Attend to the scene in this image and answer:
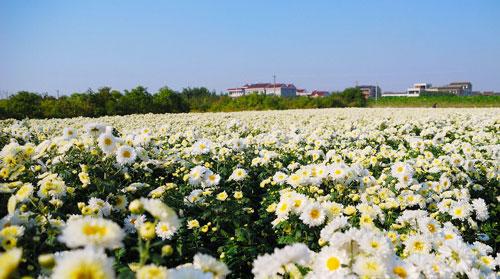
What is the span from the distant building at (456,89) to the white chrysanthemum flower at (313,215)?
147974 millimetres

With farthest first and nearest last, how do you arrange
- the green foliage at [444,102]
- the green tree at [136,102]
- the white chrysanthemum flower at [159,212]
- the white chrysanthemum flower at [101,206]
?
1. the green foliage at [444,102]
2. the green tree at [136,102]
3. the white chrysanthemum flower at [101,206]
4. the white chrysanthemum flower at [159,212]

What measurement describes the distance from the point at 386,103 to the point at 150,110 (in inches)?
1432

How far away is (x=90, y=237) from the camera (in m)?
1.23

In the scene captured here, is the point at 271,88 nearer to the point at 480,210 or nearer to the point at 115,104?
the point at 115,104

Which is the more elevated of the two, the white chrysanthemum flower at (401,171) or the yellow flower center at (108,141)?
the yellow flower center at (108,141)

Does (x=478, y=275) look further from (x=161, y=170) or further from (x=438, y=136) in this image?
(x=438, y=136)

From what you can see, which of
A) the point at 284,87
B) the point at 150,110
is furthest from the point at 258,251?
the point at 284,87

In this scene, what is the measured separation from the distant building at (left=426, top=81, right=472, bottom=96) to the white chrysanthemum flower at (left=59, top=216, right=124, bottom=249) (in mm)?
149598

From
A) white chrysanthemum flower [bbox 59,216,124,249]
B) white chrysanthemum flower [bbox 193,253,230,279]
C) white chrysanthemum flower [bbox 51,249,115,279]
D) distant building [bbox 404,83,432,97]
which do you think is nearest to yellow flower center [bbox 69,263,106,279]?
white chrysanthemum flower [bbox 51,249,115,279]

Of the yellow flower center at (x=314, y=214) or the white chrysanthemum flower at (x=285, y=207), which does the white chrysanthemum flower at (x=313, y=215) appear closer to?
the yellow flower center at (x=314, y=214)

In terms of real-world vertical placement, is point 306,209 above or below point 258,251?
above

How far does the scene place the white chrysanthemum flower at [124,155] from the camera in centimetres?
362

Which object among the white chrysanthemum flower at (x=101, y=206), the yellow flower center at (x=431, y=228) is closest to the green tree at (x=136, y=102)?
the white chrysanthemum flower at (x=101, y=206)

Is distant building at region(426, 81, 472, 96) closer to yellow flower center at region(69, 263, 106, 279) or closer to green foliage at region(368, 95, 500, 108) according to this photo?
green foliage at region(368, 95, 500, 108)
